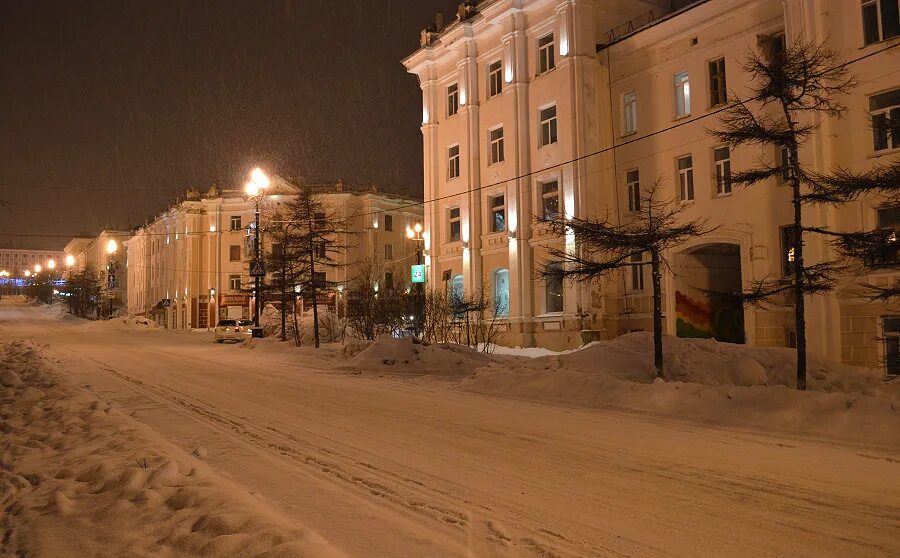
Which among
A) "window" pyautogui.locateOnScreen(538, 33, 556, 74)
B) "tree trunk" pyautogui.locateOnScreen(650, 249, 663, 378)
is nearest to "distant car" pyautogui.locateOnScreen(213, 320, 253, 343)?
"window" pyautogui.locateOnScreen(538, 33, 556, 74)

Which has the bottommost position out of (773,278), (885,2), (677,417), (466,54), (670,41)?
(677,417)

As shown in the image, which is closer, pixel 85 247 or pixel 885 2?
pixel 885 2

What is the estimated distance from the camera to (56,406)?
11453mm

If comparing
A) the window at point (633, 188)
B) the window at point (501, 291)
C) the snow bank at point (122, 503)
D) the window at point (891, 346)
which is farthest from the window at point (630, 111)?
the snow bank at point (122, 503)

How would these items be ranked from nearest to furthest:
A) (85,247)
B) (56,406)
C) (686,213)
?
1. (56,406)
2. (686,213)
3. (85,247)

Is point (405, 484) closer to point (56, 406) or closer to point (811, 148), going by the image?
point (56, 406)

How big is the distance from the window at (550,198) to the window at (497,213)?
2.55 metres

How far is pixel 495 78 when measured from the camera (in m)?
36.9

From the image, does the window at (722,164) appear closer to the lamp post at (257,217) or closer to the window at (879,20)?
the window at (879,20)

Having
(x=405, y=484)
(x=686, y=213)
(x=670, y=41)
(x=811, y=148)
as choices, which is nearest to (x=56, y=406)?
(x=405, y=484)

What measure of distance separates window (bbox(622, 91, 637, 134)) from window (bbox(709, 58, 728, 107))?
3894mm

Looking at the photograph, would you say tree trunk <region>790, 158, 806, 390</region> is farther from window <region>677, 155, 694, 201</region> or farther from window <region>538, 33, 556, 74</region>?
window <region>538, 33, 556, 74</region>

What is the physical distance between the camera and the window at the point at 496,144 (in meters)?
36.4

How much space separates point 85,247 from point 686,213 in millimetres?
128079
